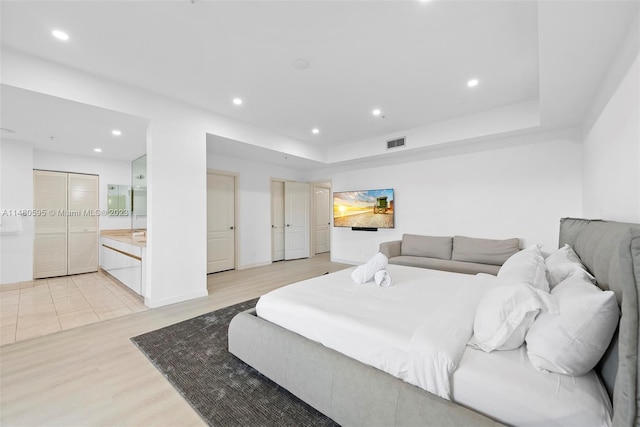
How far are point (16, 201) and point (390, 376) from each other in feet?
19.8

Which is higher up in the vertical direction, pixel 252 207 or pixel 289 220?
pixel 252 207

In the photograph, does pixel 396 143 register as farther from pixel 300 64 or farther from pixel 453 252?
pixel 300 64

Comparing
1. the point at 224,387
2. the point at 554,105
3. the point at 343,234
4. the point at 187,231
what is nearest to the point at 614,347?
the point at 224,387

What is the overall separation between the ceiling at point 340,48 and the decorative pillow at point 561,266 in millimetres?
1480

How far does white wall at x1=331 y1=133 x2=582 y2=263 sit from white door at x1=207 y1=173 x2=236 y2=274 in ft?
9.75

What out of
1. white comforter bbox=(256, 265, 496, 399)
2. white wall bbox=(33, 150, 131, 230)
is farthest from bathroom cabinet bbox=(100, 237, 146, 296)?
white comforter bbox=(256, 265, 496, 399)

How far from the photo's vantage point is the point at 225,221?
537 cm

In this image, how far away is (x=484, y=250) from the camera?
12.8 feet

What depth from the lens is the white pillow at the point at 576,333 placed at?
98 cm

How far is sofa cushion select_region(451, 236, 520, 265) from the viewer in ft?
12.3

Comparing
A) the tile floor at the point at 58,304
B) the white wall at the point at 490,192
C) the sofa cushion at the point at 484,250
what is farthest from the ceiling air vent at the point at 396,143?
the tile floor at the point at 58,304

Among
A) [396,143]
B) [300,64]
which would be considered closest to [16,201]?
[300,64]

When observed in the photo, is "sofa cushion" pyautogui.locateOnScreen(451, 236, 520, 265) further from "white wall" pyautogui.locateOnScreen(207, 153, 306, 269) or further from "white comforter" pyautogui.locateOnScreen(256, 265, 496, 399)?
"white wall" pyautogui.locateOnScreen(207, 153, 306, 269)

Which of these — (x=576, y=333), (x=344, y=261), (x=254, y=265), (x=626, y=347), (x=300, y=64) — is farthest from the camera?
(x=344, y=261)
